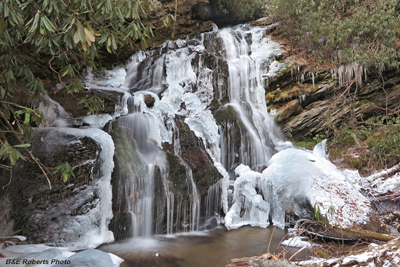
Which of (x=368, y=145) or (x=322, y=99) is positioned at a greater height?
(x=322, y=99)

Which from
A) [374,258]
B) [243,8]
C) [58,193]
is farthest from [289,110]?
[58,193]

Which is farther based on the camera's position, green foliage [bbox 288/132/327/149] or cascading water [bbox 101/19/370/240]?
green foliage [bbox 288/132/327/149]

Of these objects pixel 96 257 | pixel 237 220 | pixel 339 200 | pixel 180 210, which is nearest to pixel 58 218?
pixel 96 257

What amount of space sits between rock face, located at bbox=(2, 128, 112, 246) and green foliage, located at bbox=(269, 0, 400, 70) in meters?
7.85

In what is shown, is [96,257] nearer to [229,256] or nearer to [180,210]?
[229,256]

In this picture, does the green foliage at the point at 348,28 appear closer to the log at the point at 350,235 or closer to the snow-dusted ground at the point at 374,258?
the log at the point at 350,235

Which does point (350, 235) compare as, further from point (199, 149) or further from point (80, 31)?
point (80, 31)

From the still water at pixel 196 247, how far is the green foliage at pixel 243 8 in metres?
9.84

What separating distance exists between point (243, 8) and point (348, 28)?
5204 mm

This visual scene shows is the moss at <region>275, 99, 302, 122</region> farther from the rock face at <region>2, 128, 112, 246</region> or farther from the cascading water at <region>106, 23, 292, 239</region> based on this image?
the rock face at <region>2, 128, 112, 246</region>

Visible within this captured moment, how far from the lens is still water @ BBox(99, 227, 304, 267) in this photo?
153 inches

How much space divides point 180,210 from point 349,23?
24.8 feet

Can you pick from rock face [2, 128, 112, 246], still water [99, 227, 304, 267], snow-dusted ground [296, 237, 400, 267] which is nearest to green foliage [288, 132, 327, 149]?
still water [99, 227, 304, 267]

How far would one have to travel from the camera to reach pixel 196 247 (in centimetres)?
441
